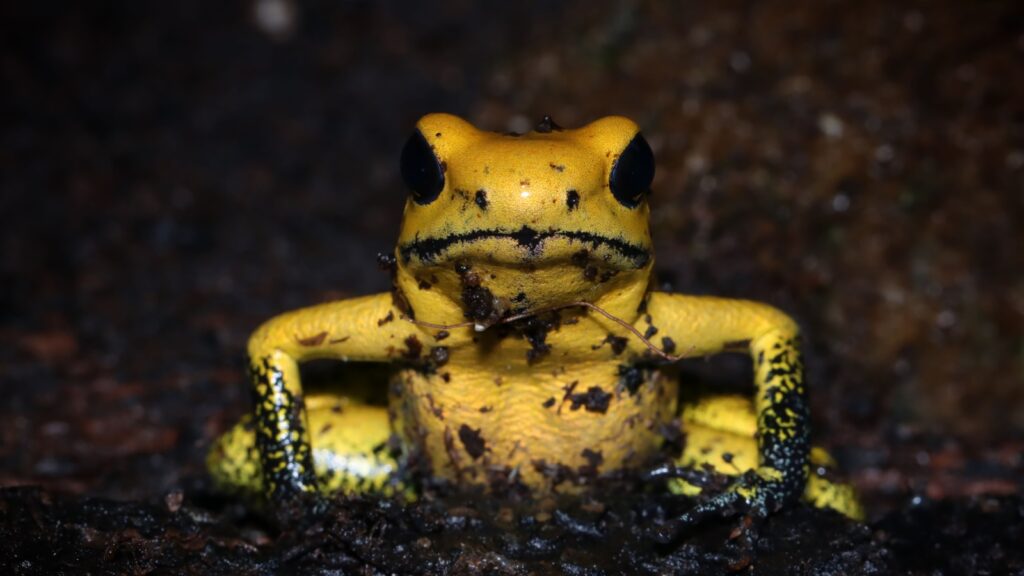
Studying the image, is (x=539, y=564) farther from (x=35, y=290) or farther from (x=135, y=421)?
(x=35, y=290)

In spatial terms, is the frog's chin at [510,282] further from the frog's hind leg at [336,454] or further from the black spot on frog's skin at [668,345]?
the frog's hind leg at [336,454]

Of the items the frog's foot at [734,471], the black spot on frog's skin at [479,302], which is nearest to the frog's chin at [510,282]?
the black spot on frog's skin at [479,302]

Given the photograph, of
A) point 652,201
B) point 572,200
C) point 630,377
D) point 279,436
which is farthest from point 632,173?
point 652,201

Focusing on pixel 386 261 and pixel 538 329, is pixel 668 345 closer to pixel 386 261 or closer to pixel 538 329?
pixel 538 329

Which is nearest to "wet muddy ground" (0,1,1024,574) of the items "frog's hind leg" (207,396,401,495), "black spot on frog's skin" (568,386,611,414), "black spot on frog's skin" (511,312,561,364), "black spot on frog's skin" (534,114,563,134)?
"frog's hind leg" (207,396,401,495)

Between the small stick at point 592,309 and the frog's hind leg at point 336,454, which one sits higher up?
the small stick at point 592,309

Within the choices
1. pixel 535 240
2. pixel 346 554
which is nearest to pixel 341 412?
pixel 346 554

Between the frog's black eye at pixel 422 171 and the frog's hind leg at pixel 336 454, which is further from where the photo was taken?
the frog's hind leg at pixel 336 454

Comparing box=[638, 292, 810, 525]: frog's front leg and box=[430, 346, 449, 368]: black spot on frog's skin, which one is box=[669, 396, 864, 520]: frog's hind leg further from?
box=[430, 346, 449, 368]: black spot on frog's skin
